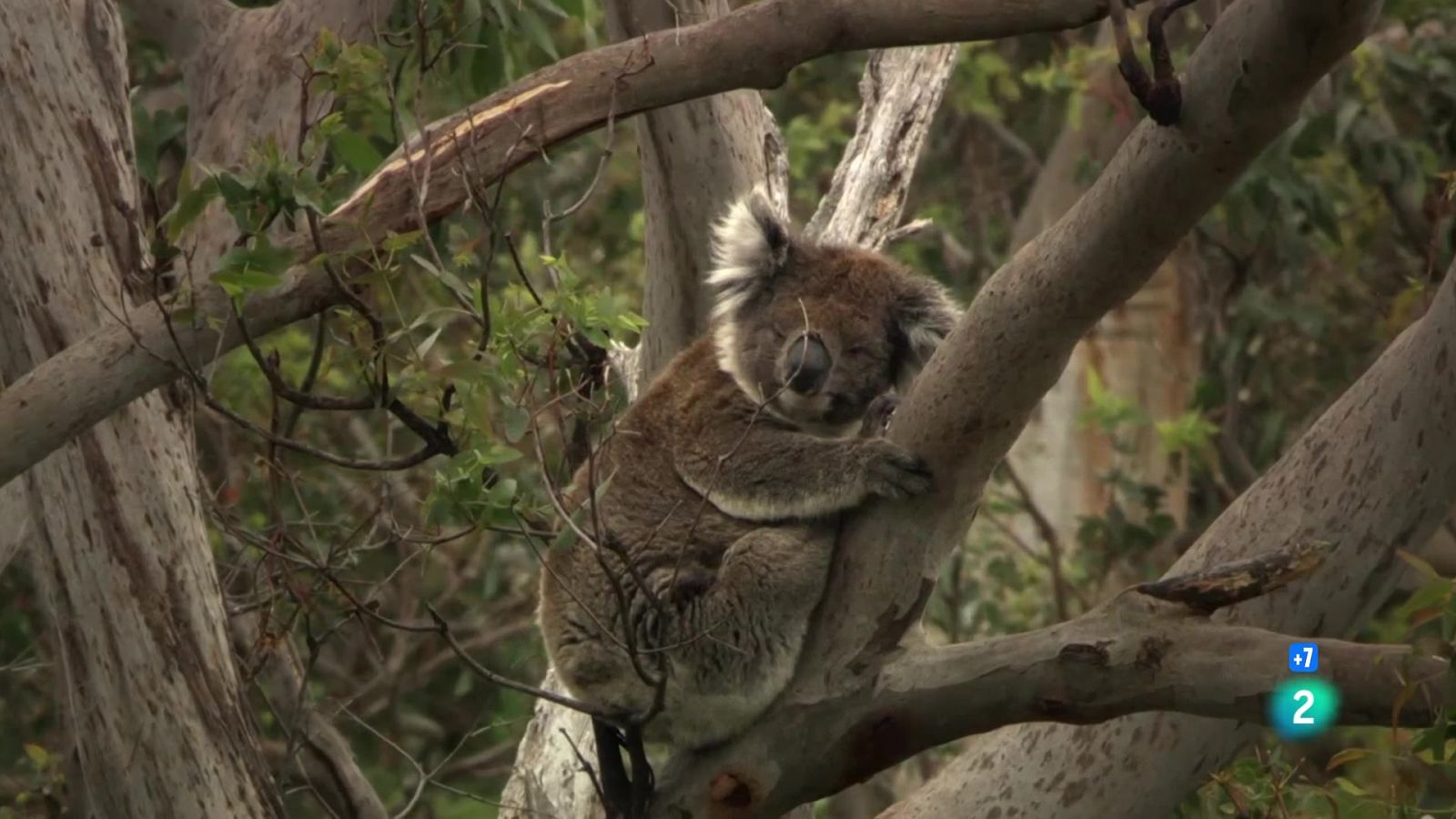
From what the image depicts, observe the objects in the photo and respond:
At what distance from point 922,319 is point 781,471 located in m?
0.53

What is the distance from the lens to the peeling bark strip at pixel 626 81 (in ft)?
11.6

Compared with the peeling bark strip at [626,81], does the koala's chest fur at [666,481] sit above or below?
below

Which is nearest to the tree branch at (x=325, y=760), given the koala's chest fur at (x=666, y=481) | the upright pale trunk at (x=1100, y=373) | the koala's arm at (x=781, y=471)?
the koala's chest fur at (x=666, y=481)

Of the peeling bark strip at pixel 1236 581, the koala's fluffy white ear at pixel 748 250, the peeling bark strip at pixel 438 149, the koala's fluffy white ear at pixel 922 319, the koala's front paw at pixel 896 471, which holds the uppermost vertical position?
the peeling bark strip at pixel 438 149

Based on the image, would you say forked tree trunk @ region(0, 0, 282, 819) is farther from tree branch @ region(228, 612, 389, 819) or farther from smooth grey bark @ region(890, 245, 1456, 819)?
smooth grey bark @ region(890, 245, 1456, 819)

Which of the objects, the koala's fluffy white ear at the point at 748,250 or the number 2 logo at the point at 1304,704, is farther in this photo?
the koala's fluffy white ear at the point at 748,250

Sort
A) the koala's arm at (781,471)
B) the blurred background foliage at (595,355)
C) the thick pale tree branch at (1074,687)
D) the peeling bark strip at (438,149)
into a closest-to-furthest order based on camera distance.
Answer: the thick pale tree branch at (1074,687) → the koala's arm at (781,471) → the peeling bark strip at (438,149) → the blurred background foliage at (595,355)

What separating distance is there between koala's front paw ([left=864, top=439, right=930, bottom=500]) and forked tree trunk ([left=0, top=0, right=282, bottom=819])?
1.42 meters

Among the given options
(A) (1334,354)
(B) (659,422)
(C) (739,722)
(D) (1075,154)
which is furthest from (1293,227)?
(C) (739,722)

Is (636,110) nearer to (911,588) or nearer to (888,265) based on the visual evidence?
(888,265)

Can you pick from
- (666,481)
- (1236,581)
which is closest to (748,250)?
(666,481)

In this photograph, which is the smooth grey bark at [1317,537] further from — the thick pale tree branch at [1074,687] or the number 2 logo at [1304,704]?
the number 2 logo at [1304,704]

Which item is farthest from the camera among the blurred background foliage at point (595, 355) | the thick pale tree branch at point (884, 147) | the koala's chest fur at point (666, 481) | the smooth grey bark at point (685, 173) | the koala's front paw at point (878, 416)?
the thick pale tree branch at point (884, 147)

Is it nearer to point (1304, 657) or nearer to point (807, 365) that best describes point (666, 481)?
point (807, 365)
